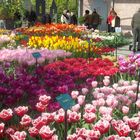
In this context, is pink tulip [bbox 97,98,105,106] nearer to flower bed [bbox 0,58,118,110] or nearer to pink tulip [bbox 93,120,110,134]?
flower bed [bbox 0,58,118,110]

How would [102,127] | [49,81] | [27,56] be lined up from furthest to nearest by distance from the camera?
[27,56], [49,81], [102,127]

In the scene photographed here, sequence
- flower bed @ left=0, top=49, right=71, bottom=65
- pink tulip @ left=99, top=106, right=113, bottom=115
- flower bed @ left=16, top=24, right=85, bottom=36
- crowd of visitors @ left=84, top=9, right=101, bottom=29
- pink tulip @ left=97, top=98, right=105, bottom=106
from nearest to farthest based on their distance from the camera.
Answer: pink tulip @ left=99, top=106, right=113, bottom=115 → pink tulip @ left=97, top=98, right=105, bottom=106 → flower bed @ left=0, top=49, right=71, bottom=65 → flower bed @ left=16, top=24, right=85, bottom=36 → crowd of visitors @ left=84, top=9, right=101, bottom=29

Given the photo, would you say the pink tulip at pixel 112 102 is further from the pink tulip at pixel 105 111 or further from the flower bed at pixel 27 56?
the flower bed at pixel 27 56

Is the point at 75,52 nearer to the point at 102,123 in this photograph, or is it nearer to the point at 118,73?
the point at 118,73

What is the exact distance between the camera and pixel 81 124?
178 inches

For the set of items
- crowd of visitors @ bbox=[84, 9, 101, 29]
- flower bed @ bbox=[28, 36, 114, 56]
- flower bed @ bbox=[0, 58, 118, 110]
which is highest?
flower bed @ bbox=[0, 58, 118, 110]

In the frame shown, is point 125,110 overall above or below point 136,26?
above

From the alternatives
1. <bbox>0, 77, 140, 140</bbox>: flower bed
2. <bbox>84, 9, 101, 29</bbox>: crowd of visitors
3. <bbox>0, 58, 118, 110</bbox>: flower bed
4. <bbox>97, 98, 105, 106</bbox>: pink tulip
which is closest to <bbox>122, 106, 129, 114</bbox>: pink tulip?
<bbox>0, 77, 140, 140</bbox>: flower bed

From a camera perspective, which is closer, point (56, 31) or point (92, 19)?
point (56, 31)

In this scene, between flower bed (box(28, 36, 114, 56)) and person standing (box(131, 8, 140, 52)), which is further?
person standing (box(131, 8, 140, 52))

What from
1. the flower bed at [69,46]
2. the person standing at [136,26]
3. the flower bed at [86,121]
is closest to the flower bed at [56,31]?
the person standing at [136,26]

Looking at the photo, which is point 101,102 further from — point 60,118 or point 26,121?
point 26,121

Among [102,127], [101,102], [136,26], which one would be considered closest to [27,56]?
[101,102]

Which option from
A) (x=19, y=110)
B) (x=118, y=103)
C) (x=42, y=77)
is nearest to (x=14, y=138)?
(x=19, y=110)
